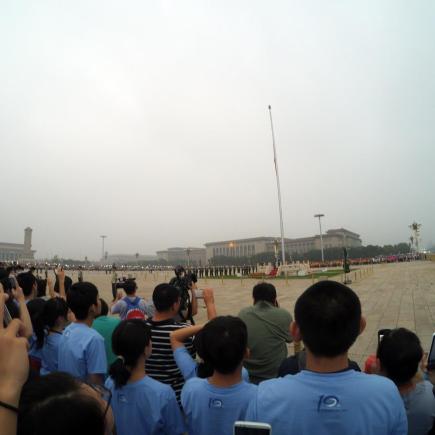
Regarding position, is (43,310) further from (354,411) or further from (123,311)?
(354,411)

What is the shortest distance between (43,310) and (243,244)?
126 meters

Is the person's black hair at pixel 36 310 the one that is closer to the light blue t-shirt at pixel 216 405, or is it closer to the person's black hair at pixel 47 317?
the person's black hair at pixel 47 317

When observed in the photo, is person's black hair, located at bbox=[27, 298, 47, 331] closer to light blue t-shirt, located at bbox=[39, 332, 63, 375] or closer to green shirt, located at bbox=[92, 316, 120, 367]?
light blue t-shirt, located at bbox=[39, 332, 63, 375]

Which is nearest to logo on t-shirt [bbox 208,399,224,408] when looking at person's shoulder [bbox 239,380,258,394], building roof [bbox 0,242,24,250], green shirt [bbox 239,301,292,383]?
person's shoulder [bbox 239,380,258,394]

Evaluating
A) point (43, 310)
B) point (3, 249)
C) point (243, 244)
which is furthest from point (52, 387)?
point (3, 249)

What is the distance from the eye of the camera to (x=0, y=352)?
3.88 ft

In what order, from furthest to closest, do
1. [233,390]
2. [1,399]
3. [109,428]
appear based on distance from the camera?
[233,390], [109,428], [1,399]

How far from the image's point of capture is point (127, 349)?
2363 mm

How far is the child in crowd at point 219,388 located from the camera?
75.8 inches

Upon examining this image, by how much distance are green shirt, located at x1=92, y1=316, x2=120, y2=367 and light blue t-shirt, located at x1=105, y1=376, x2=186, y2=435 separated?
5.27ft

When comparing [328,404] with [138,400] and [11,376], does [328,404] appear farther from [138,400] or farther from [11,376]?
[138,400]

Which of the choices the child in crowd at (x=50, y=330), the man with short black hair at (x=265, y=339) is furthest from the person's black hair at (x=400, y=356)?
the child in crowd at (x=50, y=330)

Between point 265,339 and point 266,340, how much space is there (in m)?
0.01

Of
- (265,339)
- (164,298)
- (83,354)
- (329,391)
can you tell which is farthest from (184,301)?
(329,391)
